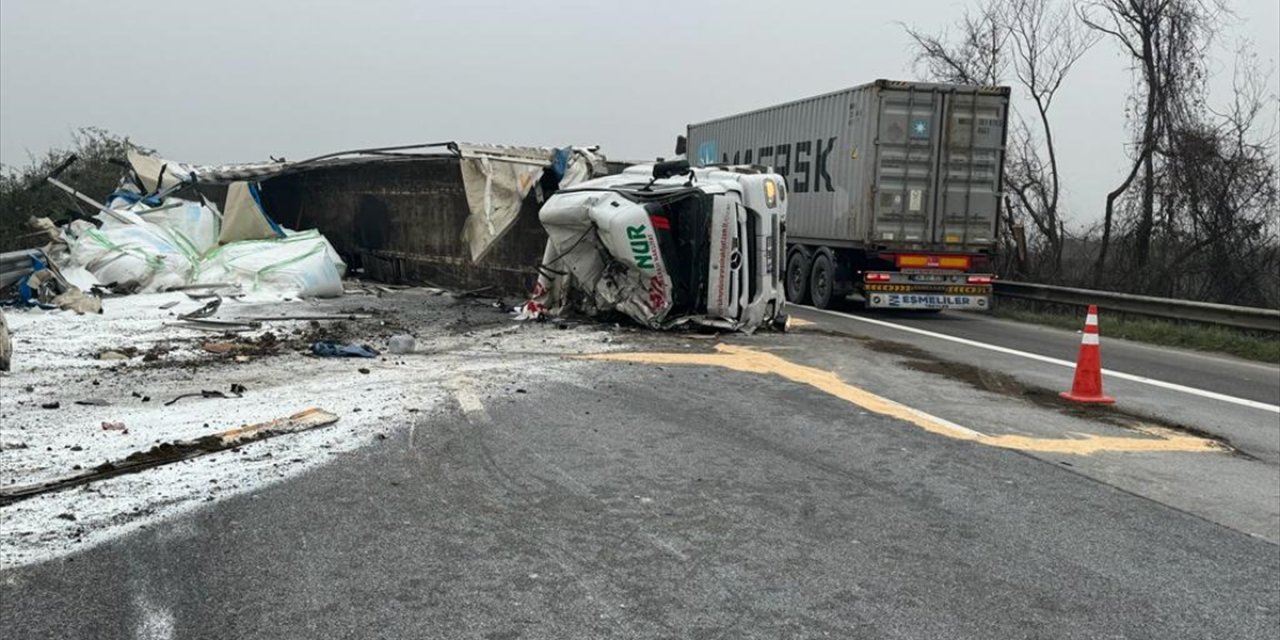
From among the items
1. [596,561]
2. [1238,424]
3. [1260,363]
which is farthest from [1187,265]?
[596,561]

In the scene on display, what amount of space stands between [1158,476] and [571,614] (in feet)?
12.7

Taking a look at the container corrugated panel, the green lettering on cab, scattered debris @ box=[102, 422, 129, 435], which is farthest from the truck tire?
scattered debris @ box=[102, 422, 129, 435]

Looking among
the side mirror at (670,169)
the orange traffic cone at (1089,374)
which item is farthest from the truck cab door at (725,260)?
the orange traffic cone at (1089,374)

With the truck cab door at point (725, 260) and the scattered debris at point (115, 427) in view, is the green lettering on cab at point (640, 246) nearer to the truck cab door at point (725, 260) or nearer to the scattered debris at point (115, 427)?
the truck cab door at point (725, 260)

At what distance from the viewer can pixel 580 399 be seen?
691 centimetres

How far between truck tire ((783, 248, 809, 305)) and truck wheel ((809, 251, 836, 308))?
0.15m

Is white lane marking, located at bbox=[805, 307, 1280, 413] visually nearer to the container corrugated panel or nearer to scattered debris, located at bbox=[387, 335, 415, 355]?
the container corrugated panel

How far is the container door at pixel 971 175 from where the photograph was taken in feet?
49.9

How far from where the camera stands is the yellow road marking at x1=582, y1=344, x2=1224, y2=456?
6.00 metres

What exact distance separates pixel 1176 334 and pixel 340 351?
446 inches

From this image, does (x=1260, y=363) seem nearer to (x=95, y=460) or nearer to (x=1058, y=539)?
(x=1058, y=539)

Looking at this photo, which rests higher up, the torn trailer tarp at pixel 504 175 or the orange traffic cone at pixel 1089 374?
the torn trailer tarp at pixel 504 175

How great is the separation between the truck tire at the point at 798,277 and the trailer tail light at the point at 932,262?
212 centimetres

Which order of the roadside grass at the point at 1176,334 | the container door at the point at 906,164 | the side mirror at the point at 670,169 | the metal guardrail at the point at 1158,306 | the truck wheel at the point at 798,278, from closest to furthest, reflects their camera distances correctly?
the side mirror at the point at 670,169 < the roadside grass at the point at 1176,334 < the metal guardrail at the point at 1158,306 < the container door at the point at 906,164 < the truck wheel at the point at 798,278
